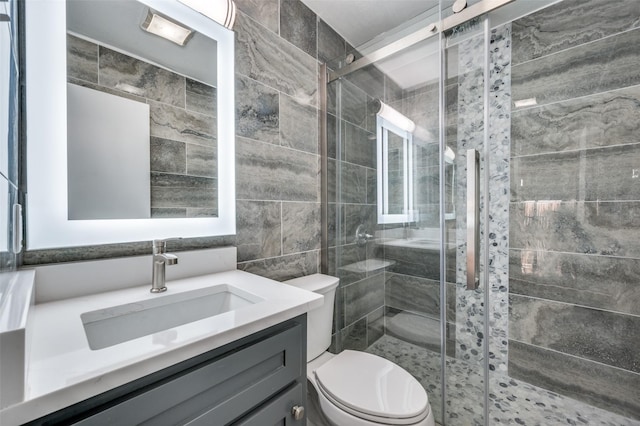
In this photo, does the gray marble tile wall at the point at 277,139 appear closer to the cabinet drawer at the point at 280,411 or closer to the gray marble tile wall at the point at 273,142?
the gray marble tile wall at the point at 273,142

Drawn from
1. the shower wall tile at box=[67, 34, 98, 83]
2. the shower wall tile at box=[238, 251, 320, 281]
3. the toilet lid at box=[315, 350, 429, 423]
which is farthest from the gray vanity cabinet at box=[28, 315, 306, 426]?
the shower wall tile at box=[67, 34, 98, 83]

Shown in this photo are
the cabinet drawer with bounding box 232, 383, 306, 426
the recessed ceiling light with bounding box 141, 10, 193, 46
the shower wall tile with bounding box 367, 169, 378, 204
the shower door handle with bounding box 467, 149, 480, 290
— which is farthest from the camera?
the shower wall tile with bounding box 367, 169, 378, 204

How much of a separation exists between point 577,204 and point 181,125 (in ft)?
6.99

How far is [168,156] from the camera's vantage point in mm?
1041

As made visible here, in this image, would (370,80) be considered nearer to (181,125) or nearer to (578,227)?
(181,125)

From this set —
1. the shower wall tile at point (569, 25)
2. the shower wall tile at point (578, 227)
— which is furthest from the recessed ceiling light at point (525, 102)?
the shower wall tile at point (578, 227)

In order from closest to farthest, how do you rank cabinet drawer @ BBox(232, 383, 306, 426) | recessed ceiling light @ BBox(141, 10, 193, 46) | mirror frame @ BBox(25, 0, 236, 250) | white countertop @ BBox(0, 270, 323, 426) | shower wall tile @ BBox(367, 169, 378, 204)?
white countertop @ BBox(0, 270, 323, 426)
cabinet drawer @ BBox(232, 383, 306, 426)
mirror frame @ BBox(25, 0, 236, 250)
recessed ceiling light @ BBox(141, 10, 193, 46)
shower wall tile @ BBox(367, 169, 378, 204)

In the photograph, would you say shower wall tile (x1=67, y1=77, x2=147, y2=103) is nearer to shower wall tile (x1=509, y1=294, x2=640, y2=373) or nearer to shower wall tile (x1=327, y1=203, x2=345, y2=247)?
shower wall tile (x1=327, y1=203, x2=345, y2=247)

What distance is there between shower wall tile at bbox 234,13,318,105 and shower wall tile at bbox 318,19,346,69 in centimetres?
11

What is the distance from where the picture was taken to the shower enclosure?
1.31 m

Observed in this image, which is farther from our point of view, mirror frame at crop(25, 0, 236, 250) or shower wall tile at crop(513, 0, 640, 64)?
shower wall tile at crop(513, 0, 640, 64)

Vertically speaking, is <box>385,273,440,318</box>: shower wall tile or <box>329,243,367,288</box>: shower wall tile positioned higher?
<box>329,243,367,288</box>: shower wall tile

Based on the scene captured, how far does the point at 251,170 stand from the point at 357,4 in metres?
1.20

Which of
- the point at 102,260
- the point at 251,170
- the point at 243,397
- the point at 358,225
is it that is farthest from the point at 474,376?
the point at 102,260
